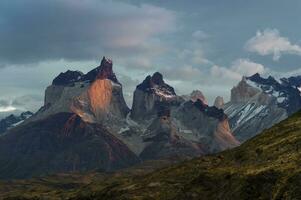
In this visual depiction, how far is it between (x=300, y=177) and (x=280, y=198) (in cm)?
1204

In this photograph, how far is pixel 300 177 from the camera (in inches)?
7820

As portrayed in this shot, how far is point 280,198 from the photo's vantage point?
19175 centimetres

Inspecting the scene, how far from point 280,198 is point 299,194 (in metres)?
8.73

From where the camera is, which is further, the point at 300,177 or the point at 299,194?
the point at 300,177

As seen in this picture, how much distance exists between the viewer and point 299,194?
605 feet

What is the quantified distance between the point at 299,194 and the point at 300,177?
15.0 meters
